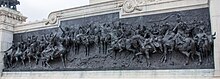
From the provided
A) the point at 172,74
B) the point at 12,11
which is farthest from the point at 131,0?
the point at 12,11

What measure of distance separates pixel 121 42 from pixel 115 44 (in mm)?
317

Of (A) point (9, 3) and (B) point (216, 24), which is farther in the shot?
(A) point (9, 3)

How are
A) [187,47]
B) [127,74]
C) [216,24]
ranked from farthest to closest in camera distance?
1. [127,74]
2. [187,47]
3. [216,24]

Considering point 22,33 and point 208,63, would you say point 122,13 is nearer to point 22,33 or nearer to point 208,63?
point 208,63

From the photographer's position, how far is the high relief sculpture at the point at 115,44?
10751 mm

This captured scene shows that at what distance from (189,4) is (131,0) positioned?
278 centimetres

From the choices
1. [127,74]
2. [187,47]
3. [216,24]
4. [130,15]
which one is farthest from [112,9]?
[216,24]

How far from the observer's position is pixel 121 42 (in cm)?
1216

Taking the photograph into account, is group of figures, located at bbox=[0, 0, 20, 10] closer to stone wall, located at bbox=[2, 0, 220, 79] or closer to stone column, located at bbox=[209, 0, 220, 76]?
stone wall, located at bbox=[2, 0, 220, 79]

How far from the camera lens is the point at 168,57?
37.1 feet

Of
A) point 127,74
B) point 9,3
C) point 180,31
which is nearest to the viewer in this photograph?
point 180,31

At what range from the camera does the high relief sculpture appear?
10.8 m

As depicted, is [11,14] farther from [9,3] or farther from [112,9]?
[112,9]

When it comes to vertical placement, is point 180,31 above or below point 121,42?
above
